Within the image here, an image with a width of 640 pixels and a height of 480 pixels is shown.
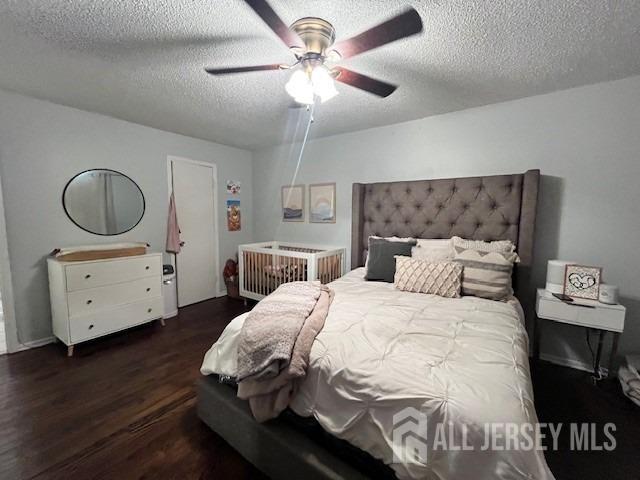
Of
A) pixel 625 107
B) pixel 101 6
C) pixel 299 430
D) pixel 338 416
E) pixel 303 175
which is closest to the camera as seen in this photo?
pixel 338 416

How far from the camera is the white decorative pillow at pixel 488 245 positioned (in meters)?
2.13

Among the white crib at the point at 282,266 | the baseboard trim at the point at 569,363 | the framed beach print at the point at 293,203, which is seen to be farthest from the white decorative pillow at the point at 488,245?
the framed beach print at the point at 293,203

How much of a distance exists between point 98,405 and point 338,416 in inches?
64.5

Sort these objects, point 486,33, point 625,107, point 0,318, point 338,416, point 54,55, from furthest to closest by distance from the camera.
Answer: point 0,318 → point 625,107 → point 54,55 → point 486,33 → point 338,416

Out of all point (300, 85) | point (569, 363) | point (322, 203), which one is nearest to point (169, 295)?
point (322, 203)

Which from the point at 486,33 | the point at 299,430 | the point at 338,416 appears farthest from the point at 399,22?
the point at 299,430

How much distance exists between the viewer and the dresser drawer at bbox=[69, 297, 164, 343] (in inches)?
89.9

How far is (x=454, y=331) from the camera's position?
131 centimetres

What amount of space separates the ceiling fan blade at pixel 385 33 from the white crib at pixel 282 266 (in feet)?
6.29

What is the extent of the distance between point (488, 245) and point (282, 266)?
2.04 metres

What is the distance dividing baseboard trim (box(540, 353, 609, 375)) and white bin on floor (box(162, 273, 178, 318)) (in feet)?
12.0

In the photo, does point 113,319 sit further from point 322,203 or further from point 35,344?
point 322,203

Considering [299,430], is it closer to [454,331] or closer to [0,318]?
[454,331]

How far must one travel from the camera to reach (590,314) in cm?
180
